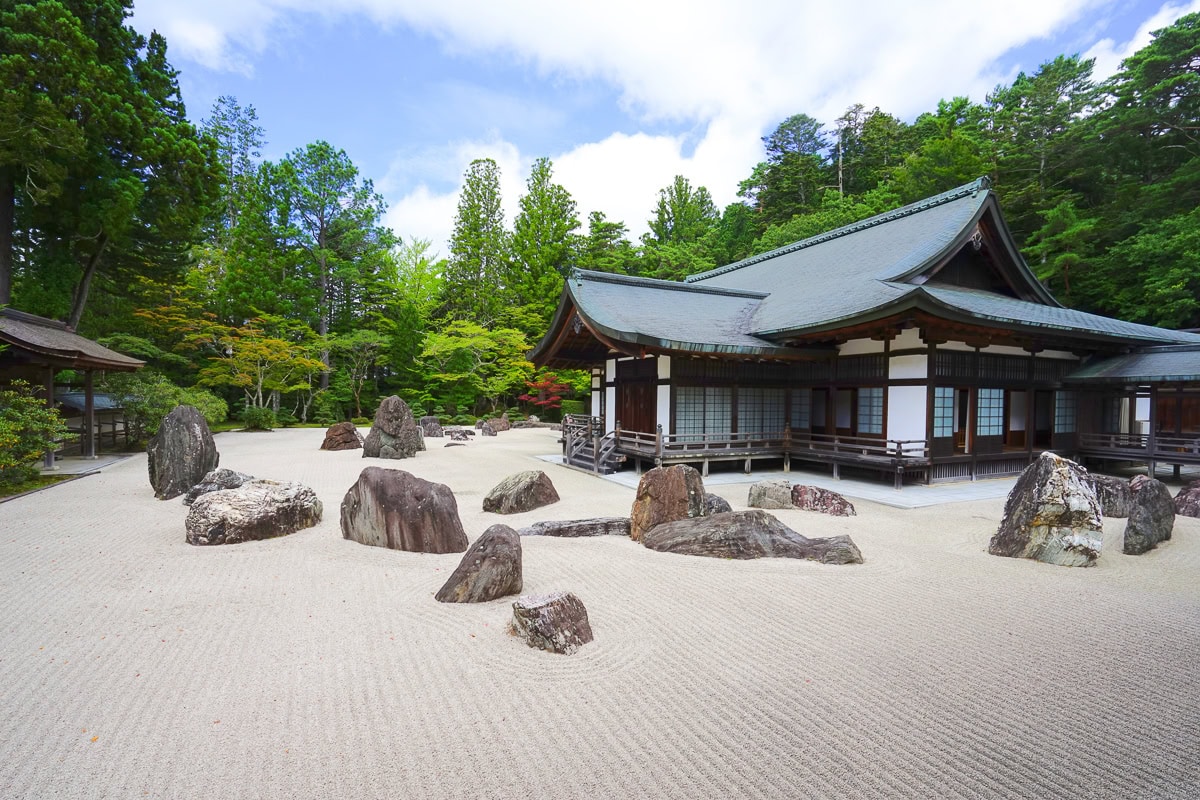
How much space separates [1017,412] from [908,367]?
5.19 m

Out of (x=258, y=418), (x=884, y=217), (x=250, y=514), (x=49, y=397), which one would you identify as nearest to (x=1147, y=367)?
(x=884, y=217)

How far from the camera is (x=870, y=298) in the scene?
11.7 m

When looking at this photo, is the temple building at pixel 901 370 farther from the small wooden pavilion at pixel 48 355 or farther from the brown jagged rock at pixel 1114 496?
the small wooden pavilion at pixel 48 355

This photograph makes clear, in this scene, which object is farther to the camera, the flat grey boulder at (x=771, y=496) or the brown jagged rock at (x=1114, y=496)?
the flat grey boulder at (x=771, y=496)

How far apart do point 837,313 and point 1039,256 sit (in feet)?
57.9

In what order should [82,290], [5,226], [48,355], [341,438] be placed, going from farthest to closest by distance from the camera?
[82,290] < [341,438] < [5,226] < [48,355]

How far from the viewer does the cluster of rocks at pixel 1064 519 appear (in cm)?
590

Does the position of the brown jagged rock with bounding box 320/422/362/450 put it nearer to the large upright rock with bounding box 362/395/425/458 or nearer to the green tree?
the large upright rock with bounding box 362/395/425/458

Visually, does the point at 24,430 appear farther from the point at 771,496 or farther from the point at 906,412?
the point at 906,412

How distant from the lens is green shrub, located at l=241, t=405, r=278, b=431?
2372cm

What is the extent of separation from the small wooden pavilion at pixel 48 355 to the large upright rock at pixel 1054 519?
16.8 metres

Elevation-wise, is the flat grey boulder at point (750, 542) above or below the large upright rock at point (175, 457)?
below

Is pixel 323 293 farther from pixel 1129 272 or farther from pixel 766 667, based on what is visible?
pixel 1129 272

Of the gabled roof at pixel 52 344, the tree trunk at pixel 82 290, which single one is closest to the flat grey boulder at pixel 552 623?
the gabled roof at pixel 52 344
